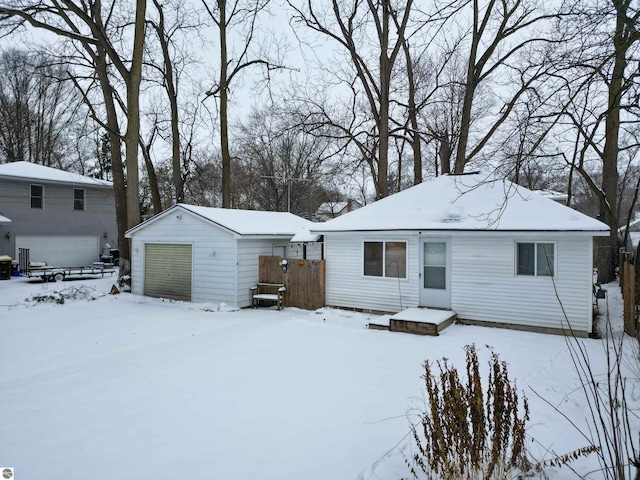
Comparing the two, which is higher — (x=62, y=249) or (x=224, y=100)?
(x=224, y=100)

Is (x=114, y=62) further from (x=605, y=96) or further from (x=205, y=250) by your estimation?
(x=605, y=96)

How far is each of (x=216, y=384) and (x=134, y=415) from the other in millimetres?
1321

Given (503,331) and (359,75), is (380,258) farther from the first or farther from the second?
(359,75)

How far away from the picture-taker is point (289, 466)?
3990 mm

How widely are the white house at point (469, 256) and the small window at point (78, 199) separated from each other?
55.6 ft

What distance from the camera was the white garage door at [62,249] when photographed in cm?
2133

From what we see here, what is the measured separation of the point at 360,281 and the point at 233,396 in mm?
7042

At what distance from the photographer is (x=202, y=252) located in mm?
13578

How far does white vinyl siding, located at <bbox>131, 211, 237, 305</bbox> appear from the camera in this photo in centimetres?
1301

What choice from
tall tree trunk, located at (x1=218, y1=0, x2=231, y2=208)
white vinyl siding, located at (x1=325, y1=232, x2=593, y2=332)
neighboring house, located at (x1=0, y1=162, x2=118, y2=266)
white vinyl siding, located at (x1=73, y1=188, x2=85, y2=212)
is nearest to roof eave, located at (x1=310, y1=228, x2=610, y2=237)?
white vinyl siding, located at (x1=325, y1=232, x2=593, y2=332)

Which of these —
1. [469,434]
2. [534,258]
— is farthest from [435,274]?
[469,434]

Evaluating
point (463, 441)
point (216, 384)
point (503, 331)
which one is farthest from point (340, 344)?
point (463, 441)

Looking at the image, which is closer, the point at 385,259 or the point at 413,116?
the point at 385,259

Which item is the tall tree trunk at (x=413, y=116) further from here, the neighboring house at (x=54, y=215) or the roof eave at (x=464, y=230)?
the neighboring house at (x=54, y=215)
